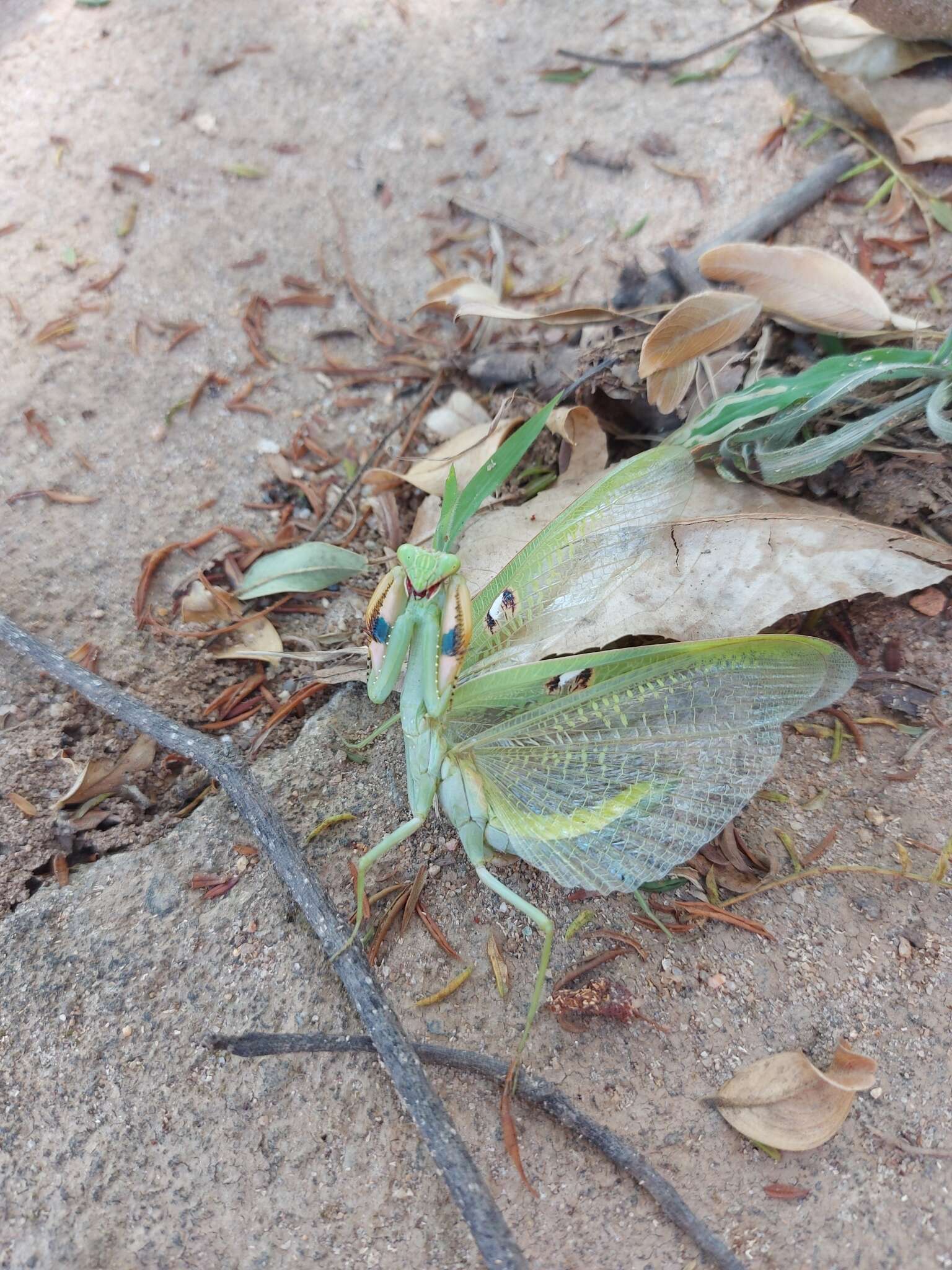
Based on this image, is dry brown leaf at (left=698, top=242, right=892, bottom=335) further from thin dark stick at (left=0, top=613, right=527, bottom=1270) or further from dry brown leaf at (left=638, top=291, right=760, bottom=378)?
thin dark stick at (left=0, top=613, right=527, bottom=1270)

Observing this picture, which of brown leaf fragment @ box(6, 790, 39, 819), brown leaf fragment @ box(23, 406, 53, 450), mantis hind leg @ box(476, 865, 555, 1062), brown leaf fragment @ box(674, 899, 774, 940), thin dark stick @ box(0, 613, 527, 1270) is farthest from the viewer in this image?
brown leaf fragment @ box(23, 406, 53, 450)

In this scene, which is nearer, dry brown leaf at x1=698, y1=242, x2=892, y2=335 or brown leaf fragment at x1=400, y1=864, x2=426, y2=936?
brown leaf fragment at x1=400, y1=864, x2=426, y2=936

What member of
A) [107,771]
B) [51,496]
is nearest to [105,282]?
[51,496]

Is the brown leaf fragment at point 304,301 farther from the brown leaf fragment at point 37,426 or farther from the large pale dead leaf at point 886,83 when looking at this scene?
the large pale dead leaf at point 886,83

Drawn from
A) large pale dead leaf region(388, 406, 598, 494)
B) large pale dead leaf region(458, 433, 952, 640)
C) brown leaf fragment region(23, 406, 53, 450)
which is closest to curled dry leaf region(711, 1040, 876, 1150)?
large pale dead leaf region(458, 433, 952, 640)

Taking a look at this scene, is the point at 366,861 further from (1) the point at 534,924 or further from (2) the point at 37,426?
(2) the point at 37,426

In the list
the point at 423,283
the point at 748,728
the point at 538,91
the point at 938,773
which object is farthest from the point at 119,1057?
the point at 538,91

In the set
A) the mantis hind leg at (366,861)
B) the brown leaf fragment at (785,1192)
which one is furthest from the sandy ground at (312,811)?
the mantis hind leg at (366,861)
